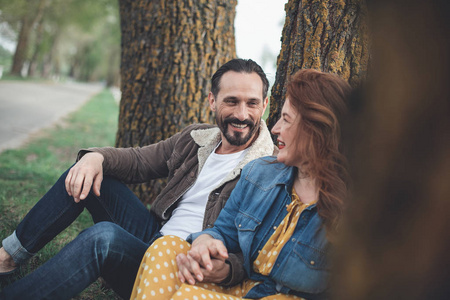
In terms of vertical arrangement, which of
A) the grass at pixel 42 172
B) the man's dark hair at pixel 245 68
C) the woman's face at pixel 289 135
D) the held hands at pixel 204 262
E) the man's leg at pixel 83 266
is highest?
the man's dark hair at pixel 245 68

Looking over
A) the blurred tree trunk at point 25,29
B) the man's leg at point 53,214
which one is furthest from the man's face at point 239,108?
the blurred tree trunk at point 25,29

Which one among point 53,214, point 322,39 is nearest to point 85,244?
point 53,214

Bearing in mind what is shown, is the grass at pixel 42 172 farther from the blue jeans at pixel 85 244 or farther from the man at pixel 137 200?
the man at pixel 137 200

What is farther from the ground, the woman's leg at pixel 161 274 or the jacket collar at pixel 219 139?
the jacket collar at pixel 219 139

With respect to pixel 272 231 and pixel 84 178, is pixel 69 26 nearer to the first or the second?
pixel 84 178

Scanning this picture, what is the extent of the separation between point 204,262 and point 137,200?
3.93 ft

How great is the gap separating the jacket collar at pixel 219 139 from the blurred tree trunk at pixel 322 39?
0.34 metres

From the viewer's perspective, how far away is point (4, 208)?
13.8 feet

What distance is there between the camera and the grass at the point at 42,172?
10.9ft

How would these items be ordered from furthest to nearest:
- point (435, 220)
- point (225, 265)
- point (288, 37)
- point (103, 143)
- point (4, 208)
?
point (103, 143), point (4, 208), point (288, 37), point (225, 265), point (435, 220)

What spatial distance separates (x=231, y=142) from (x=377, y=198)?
7.93 ft

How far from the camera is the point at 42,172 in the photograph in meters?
6.02

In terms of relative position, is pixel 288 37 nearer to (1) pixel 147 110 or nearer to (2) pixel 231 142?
(2) pixel 231 142

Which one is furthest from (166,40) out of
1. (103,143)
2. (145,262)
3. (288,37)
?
(103,143)
